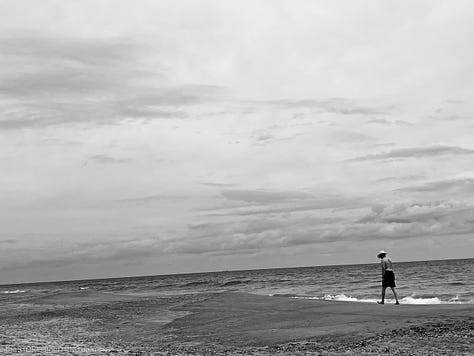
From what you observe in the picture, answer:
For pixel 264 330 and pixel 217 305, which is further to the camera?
pixel 217 305

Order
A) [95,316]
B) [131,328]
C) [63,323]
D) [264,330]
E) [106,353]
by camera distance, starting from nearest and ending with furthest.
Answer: [106,353] → [264,330] → [131,328] → [63,323] → [95,316]

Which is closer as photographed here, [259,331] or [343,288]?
[259,331]

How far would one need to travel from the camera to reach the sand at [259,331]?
13.7 meters

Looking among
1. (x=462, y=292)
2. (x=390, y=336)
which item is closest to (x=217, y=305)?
(x=390, y=336)

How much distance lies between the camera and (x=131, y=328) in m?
20.9

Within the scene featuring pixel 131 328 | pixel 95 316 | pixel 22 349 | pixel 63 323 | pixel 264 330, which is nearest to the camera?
pixel 22 349

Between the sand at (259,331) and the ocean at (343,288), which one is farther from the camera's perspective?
the ocean at (343,288)

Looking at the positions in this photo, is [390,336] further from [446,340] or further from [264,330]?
[264,330]

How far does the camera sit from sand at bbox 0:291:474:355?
540 inches

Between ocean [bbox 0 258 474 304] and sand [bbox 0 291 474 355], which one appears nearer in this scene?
sand [bbox 0 291 474 355]

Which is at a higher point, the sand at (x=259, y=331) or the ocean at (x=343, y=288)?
the sand at (x=259, y=331)

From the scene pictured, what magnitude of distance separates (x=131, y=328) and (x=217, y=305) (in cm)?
696

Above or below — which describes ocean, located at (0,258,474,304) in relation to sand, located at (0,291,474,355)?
below

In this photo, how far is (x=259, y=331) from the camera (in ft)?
56.9
